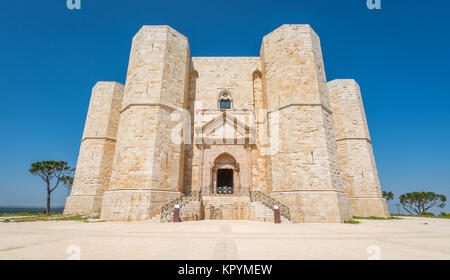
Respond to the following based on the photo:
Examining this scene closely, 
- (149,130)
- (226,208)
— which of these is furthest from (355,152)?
(149,130)

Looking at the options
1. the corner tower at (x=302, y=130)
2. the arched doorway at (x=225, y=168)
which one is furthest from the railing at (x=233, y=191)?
the corner tower at (x=302, y=130)

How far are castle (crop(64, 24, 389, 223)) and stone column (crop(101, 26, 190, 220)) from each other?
0.07m

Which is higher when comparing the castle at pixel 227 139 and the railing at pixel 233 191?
the castle at pixel 227 139

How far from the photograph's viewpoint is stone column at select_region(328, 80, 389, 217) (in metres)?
16.2

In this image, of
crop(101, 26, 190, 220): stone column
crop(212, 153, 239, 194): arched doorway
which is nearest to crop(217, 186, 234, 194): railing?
crop(212, 153, 239, 194): arched doorway

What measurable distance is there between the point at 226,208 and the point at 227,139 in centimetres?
530

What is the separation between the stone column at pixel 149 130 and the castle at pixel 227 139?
2.6 inches

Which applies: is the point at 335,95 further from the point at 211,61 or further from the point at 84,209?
the point at 84,209

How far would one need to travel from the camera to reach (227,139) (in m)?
15.6

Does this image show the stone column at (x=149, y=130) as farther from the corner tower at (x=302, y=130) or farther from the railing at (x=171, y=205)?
the corner tower at (x=302, y=130)

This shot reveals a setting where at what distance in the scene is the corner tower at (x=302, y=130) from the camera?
38.1 feet

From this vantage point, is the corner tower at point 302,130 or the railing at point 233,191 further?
the railing at point 233,191

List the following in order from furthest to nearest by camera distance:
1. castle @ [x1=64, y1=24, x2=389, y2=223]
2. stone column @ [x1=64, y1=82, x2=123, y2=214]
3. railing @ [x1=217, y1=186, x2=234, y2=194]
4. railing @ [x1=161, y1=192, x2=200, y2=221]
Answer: stone column @ [x1=64, y1=82, x2=123, y2=214] → railing @ [x1=217, y1=186, x2=234, y2=194] → castle @ [x1=64, y1=24, x2=389, y2=223] → railing @ [x1=161, y1=192, x2=200, y2=221]

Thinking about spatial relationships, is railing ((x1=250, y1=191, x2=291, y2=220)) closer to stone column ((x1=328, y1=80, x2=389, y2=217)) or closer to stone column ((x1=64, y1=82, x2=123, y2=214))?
stone column ((x1=328, y1=80, x2=389, y2=217))
